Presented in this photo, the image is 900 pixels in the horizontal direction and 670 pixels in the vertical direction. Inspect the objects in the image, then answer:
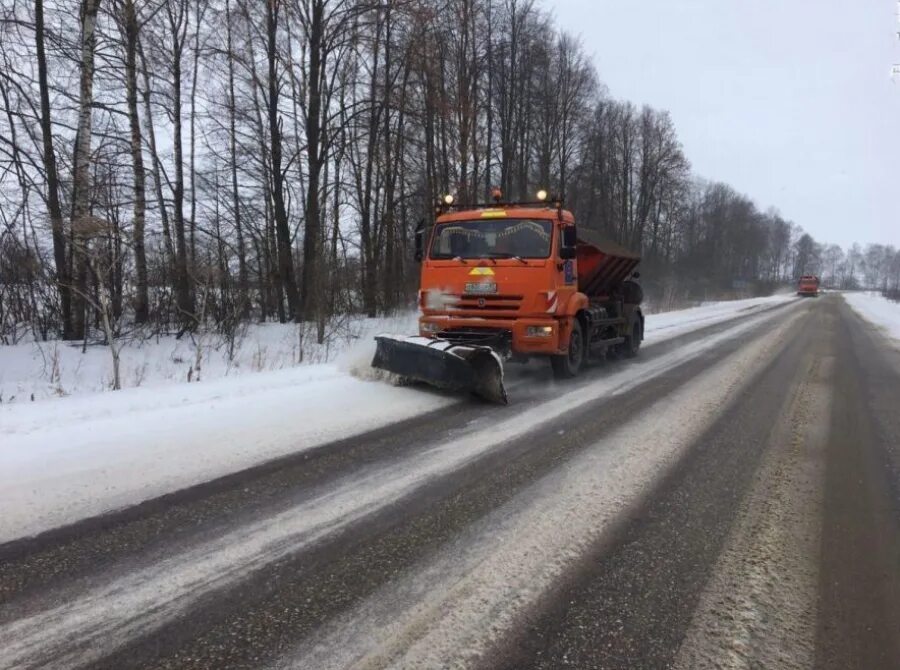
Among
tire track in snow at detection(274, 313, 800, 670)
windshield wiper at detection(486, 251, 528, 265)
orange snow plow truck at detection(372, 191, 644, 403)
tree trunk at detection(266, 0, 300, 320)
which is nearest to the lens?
tire track in snow at detection(274, 313, 800, 670)

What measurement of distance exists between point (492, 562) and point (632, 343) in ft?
33.8

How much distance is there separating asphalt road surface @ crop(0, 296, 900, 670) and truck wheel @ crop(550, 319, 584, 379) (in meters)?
3.31

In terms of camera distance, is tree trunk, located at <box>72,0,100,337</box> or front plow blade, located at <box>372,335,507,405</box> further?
tree trunk, located at <box>72,0,100,337</box>

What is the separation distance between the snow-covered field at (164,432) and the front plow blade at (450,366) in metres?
0.27

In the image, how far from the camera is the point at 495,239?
877 centimetres

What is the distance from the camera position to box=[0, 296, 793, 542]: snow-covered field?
3871 mm

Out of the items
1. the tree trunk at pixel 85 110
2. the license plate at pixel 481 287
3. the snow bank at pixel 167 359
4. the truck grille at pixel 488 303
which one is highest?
the tree trunk at pixel 85 110

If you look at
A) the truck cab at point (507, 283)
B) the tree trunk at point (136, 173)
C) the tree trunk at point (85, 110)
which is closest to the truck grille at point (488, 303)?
the truck cab at point (507, 283)

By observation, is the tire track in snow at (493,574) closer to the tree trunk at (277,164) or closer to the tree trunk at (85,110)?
the tree trunk at (85,110)

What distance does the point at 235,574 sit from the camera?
9.55 feet

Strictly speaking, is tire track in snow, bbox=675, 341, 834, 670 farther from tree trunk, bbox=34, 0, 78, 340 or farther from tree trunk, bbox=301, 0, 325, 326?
tree trunk, bbox=301, 0, 325, 326

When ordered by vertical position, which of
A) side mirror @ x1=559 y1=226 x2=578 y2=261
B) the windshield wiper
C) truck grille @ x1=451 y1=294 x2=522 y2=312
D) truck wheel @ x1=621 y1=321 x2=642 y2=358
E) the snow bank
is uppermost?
side mirror @ x1=559 y1=226 x2=578 y2=261

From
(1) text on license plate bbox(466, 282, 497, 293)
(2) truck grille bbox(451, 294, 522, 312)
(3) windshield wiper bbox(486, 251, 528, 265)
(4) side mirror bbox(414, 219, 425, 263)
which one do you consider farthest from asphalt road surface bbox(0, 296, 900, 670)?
(4) side mirror bbox(414, 219, 425, 263)

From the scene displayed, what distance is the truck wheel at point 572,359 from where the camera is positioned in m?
8.98
